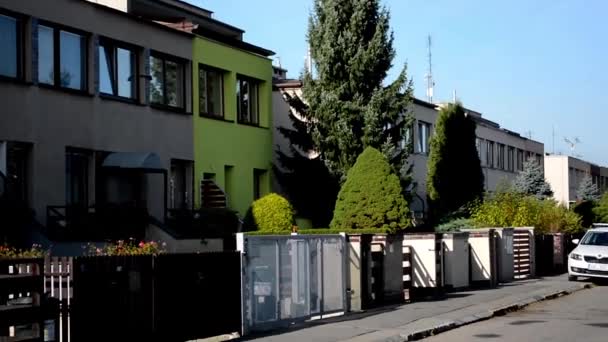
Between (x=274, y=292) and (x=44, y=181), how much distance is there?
32.7 ft

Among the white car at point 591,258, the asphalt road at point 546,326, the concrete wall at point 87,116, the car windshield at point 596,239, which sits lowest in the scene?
the asphalt road at point 546,326

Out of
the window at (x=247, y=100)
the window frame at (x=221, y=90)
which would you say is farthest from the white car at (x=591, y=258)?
the window frame at (x=221, y=90)

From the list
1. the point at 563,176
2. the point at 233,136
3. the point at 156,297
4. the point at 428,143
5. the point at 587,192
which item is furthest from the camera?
the point at 563,176

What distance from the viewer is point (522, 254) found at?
33406 millimetres

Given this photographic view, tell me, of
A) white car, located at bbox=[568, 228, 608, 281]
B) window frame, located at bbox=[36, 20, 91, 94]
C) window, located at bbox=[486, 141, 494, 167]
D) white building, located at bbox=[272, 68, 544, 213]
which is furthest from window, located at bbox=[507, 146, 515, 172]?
window frame, located at bbox=[36, 20, 91, 94]

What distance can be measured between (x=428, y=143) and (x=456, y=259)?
80.7 feet

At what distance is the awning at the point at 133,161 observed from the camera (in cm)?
2670

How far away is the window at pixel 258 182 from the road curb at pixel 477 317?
1235 cm

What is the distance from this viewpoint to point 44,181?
2456cm

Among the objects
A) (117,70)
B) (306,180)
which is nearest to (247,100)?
(306,180)

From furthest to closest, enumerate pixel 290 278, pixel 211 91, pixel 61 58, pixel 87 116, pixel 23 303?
pixel 211 91, pixel 87 116, pixel 61 58, pixel 290 278, pixel 23 303

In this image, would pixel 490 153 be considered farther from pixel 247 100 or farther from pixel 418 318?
pixel 418 318

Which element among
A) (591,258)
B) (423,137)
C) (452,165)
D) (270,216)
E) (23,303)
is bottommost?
(591,258)

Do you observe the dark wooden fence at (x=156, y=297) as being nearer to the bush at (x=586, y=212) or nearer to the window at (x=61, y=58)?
the window at (x=61, y=58)
